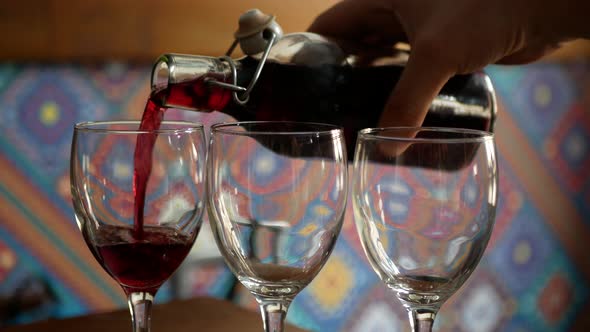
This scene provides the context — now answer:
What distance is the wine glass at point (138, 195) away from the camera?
45 cm

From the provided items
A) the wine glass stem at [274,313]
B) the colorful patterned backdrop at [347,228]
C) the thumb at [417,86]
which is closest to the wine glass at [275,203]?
the wine glass stem at [274,313]

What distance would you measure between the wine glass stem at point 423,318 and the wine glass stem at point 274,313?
7 cm

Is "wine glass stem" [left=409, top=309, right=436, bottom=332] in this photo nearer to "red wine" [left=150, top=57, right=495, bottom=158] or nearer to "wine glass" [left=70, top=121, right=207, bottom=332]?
"wine glass" [left=70, top=121, right=207, bottom=332]

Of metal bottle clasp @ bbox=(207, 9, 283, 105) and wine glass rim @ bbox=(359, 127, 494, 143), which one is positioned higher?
metal bottle clasp @ bbox=(207, 9, 283, 105)

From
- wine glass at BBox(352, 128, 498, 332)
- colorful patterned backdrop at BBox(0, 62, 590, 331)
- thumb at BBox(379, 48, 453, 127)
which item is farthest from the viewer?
colorful patterned backdrop at BBox(0, 62, 590, 331)

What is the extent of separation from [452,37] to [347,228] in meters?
0.87

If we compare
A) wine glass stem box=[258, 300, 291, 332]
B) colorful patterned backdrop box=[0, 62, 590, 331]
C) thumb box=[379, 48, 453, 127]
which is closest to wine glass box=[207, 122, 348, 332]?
wine glass stem box=[258, 300, 291, 332]

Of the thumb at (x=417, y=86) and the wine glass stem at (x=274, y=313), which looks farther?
the thumb at (x=417, y=86)

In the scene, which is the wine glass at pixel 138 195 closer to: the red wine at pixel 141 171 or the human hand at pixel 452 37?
the red wine at pixel 141 171

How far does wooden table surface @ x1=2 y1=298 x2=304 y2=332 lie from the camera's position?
0.66m

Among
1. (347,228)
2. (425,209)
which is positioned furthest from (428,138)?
(347,228)

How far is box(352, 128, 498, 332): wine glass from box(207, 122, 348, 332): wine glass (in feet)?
0.07

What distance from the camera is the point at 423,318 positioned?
0.39m

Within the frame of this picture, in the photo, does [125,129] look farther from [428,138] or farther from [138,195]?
[428,138]
